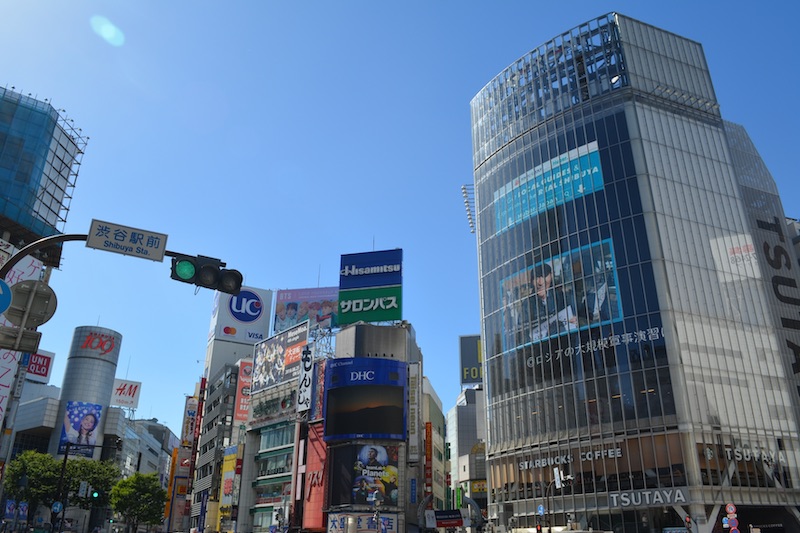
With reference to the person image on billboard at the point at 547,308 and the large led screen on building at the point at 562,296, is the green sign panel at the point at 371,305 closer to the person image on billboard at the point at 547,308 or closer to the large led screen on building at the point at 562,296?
the large led screen on building at the point at 562,296

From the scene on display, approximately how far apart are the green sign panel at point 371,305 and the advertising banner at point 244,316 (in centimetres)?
4467

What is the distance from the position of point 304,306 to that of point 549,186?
57.9 meters

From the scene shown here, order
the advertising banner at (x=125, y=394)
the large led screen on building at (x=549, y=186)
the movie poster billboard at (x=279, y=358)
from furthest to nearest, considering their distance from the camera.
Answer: the advertising banner at (x=125, y=394) < the movie poster billboard at (x=279, y=358) < the large led screen on building at (x=549, y=186)

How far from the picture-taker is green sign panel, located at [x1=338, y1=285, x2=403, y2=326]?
2869 inches

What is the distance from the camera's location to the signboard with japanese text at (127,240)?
10891mm

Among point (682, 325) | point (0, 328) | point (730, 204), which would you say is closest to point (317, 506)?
point (682, 325)

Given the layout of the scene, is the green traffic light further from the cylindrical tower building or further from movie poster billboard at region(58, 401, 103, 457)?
the cylindrical tower building

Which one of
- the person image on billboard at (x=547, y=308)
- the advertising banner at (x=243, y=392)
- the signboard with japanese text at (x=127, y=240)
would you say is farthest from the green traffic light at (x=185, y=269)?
the advertising banner at (x=243, y=392)

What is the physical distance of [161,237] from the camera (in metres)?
11.2

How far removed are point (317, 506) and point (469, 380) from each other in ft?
276

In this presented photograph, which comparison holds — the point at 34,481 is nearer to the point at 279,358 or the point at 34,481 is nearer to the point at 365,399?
the point at 279,358

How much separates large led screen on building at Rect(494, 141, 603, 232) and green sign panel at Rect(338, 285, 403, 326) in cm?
1515

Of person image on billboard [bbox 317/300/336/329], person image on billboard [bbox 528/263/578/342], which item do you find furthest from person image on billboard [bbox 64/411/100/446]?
person image on billboard [bbox 528/263/578/342]

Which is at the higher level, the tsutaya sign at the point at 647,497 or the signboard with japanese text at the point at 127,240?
the signboard with japanese text at the point at 127,240
